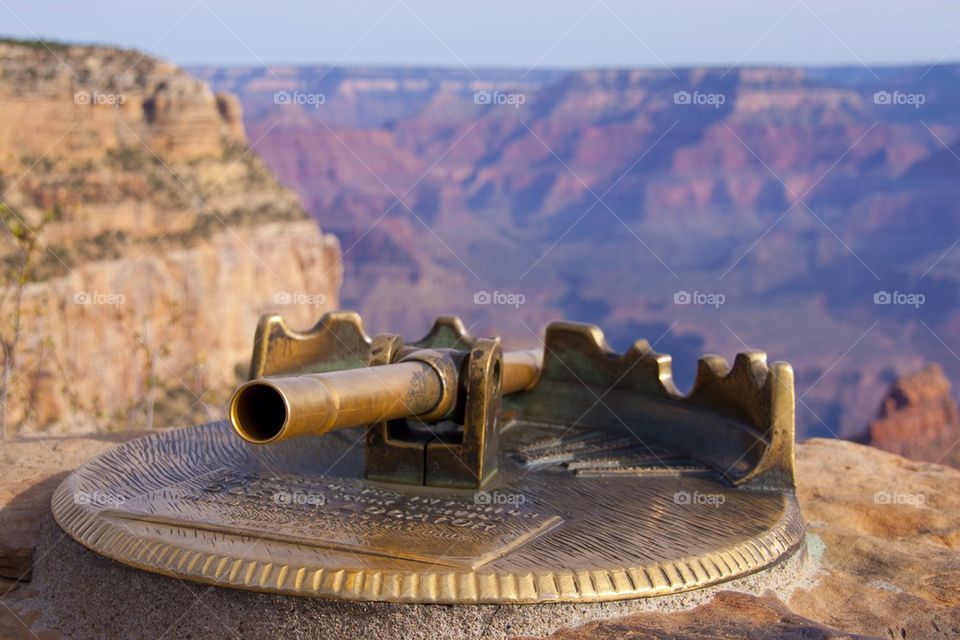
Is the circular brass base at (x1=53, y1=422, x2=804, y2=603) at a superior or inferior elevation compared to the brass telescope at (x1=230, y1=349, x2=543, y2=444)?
inferior

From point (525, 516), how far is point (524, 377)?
77.5 inches

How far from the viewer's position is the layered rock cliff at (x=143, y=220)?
1305 inches

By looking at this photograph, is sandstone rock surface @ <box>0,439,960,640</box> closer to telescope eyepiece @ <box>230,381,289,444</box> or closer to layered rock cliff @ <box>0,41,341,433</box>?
telescope eyepiece @ <box>230,381,289,444</box>

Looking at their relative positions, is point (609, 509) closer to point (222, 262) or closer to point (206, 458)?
point (206, 458)

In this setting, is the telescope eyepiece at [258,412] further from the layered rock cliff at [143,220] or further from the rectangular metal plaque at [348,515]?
the layered rock cliff at [143,220]

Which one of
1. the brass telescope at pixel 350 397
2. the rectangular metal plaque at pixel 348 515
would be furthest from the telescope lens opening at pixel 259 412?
the rectangular metal plaque at pixel 348 515

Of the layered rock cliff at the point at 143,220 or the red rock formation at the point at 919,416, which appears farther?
the layered rock cliff at the point at 143,220

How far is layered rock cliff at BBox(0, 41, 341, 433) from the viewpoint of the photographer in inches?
1305

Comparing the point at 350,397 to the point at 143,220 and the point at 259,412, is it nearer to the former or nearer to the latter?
the point at 259,412

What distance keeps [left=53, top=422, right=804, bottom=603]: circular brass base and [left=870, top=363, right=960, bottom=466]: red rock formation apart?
21.5 metres

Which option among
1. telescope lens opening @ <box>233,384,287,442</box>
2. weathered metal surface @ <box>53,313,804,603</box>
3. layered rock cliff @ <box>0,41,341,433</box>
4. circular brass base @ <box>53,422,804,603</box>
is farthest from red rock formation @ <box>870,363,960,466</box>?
telescope lens opening @ <box>233,384,287,442</box>

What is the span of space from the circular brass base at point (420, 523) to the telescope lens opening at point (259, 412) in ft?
1.39

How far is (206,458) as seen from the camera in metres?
6.02

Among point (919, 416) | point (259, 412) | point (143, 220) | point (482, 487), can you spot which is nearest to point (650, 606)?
point (482, 487)
